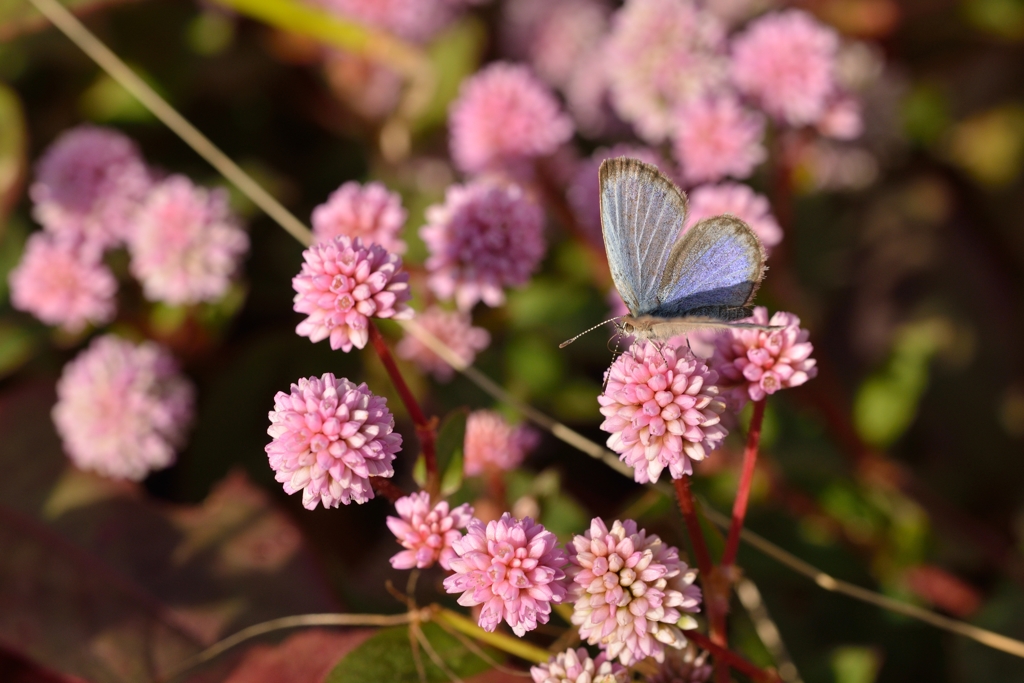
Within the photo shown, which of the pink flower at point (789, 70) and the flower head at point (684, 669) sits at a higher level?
the pink flower at point (789, 70)

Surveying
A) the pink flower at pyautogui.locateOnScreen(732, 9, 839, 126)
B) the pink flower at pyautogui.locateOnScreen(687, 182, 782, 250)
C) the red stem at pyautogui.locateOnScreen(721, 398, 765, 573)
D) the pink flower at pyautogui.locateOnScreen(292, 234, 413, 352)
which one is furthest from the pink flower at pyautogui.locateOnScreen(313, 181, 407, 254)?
the pink flower at pyautogui.locateOnScreen(732, 9, 839, 126)

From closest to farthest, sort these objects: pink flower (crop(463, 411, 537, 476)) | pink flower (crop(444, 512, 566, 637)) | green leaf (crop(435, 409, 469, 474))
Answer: pink flower (crop(444, 512, 566, 637))
green leaf (crop(435, 409, 469, 474))
pink flower (crop(463, 411, 537, 476))

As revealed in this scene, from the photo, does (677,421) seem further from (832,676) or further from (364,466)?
(832,676)

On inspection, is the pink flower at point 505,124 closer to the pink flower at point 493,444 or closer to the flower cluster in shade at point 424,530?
the pink flower at point 493,444

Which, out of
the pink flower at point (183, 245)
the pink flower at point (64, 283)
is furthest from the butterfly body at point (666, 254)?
the pink flower at point (64, 283)

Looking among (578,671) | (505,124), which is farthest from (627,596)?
(505,124)

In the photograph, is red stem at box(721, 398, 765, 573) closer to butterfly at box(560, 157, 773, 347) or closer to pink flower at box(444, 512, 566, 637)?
butterfly at box(560, 157, 773, 347)
